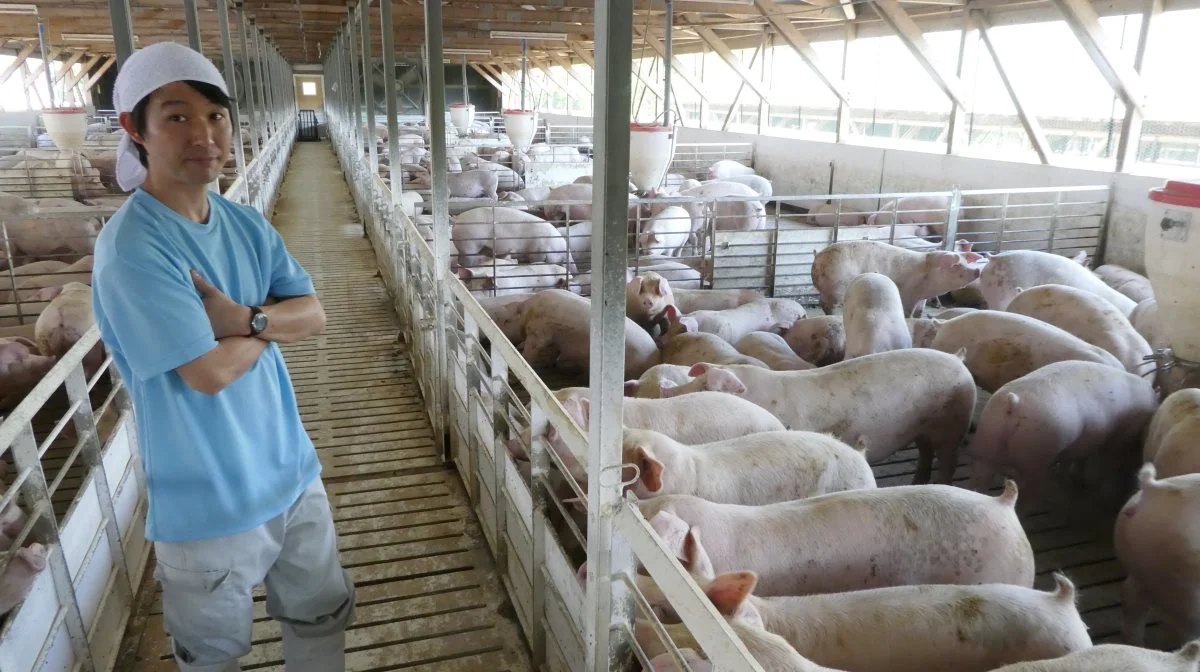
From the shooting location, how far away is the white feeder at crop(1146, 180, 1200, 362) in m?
3.64

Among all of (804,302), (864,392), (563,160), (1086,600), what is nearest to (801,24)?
(563,160)

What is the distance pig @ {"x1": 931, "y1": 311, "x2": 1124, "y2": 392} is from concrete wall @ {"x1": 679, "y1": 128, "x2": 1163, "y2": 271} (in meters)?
3.25

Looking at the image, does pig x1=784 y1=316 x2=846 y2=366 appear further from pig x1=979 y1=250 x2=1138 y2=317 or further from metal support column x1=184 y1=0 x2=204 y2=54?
metal support column x1=184 y1=0 x2=204 y2=54

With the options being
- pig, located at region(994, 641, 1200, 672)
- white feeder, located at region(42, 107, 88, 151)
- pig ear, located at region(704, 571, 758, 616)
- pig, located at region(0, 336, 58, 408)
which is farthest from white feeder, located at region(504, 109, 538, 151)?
pig, located at region(994, 641, 1200, 672)

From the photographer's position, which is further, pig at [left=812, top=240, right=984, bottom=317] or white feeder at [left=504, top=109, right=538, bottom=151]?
white feeder at [left=504, top=109, right=538, bottom=151]

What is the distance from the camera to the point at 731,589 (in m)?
1.63

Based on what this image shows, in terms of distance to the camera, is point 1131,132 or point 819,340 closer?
point 819,340

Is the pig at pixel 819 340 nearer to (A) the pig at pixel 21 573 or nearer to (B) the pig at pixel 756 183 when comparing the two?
(A) the pig at pixel 21 573

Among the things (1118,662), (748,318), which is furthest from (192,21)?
(1118,662)

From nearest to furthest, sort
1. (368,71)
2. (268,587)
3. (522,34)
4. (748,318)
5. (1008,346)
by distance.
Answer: (268,587), (1008,346), (748,318), (368,71), (522,34)

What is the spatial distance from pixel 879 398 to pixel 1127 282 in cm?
361

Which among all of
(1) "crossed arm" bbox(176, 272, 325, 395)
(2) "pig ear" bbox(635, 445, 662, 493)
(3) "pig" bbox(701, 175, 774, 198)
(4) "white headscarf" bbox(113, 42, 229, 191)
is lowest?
(2) "pig ear" bbox(635, 445, 662, 493)

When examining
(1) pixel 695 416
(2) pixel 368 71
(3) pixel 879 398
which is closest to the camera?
(1) pixel 695 416

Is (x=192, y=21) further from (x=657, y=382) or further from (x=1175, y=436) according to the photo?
(x=1175, y=436)
